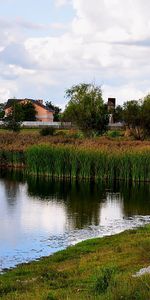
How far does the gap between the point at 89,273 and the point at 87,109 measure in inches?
2199

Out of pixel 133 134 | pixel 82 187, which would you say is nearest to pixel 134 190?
pixel 82 187

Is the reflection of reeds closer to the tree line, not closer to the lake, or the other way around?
the lake

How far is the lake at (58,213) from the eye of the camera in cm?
1955

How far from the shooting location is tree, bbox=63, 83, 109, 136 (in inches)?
2621

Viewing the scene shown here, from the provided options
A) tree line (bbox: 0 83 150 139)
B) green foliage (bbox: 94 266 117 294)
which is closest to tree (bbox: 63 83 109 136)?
tree line (bbox: 0 83 150 139)

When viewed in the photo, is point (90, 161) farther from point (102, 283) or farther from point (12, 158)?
point (102, 283)

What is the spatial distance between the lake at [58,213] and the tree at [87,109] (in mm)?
25564

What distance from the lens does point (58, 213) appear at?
87.3 ft

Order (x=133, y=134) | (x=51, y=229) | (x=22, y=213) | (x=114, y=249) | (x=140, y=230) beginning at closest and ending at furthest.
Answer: (x=114, y=249) → (x=140, y=230) → (x=51, y=229) → (x=22, y=213) → (x=133, y=134)

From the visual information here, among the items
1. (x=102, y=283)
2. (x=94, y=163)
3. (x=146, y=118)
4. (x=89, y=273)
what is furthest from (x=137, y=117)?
(x=102, y=283)

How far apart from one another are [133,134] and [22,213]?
41.8m

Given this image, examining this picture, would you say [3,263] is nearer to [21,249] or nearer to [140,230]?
[21,249]

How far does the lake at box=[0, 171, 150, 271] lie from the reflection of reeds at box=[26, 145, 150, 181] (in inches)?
61.8

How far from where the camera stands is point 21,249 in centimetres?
1873
